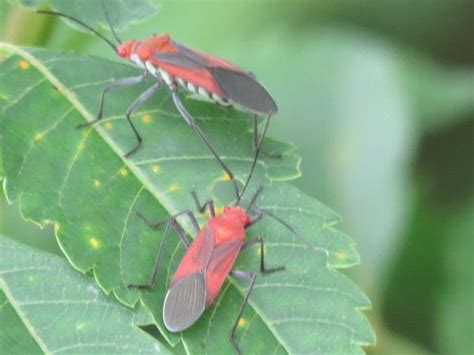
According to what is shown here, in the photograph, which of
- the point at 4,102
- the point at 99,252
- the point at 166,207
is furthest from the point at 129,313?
the point at 4,102

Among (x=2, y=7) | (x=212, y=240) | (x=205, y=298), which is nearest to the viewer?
(x=205, y=298)

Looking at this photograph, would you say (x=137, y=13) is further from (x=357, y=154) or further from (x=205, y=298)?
(x=357, y=154)

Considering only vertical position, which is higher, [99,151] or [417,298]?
[99,151]

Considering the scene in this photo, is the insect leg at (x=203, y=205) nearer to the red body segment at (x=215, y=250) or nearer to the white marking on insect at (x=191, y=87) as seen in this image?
the red body segment at (x=215, y=250)

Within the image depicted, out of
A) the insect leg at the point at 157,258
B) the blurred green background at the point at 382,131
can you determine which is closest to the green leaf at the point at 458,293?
the blurred green background at the point at 382,131

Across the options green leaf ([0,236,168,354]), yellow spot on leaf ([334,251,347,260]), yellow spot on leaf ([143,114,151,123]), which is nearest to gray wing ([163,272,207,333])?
green leaf ([0,236,168,354])

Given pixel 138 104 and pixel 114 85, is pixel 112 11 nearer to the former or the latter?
pixel 114 85
